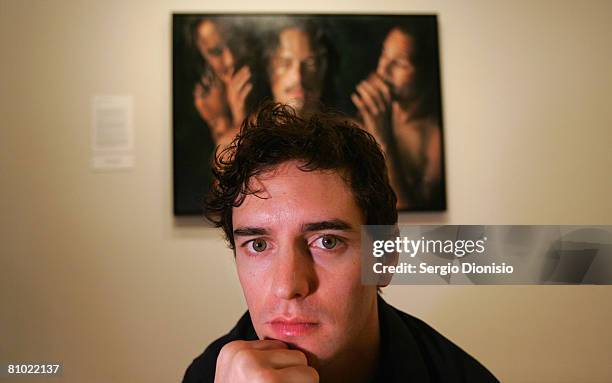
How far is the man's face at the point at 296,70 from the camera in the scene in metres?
0.69

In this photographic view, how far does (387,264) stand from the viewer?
23.2 inches

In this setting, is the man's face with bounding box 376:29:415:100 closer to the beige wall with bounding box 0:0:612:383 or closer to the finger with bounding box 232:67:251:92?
the beige wall with bounding box 0:0:612:383

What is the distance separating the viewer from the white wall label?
26.9 inches

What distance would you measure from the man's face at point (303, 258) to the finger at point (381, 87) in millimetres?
211

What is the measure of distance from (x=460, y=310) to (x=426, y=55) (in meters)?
0.39

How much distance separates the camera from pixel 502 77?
0.67m

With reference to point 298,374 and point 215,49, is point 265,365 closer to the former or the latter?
point 298,374

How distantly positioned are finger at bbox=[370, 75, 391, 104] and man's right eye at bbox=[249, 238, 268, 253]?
31 centimetres

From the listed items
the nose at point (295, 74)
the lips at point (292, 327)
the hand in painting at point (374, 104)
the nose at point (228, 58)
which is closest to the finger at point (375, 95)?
the hand in painting at point (374, 104)

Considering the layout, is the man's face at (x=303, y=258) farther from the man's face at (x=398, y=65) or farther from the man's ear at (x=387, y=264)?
the man's face at (x=398, y=65)

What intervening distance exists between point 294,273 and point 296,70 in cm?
35

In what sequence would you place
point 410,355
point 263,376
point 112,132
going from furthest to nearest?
1. point 112,132
2. point 410,355
3. point 263,376

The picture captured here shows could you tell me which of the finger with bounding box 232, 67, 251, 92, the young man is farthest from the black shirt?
the finger with bounding box 232, 67, 251, 92

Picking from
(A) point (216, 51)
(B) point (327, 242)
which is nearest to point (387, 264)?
(B) point (327, 242)
